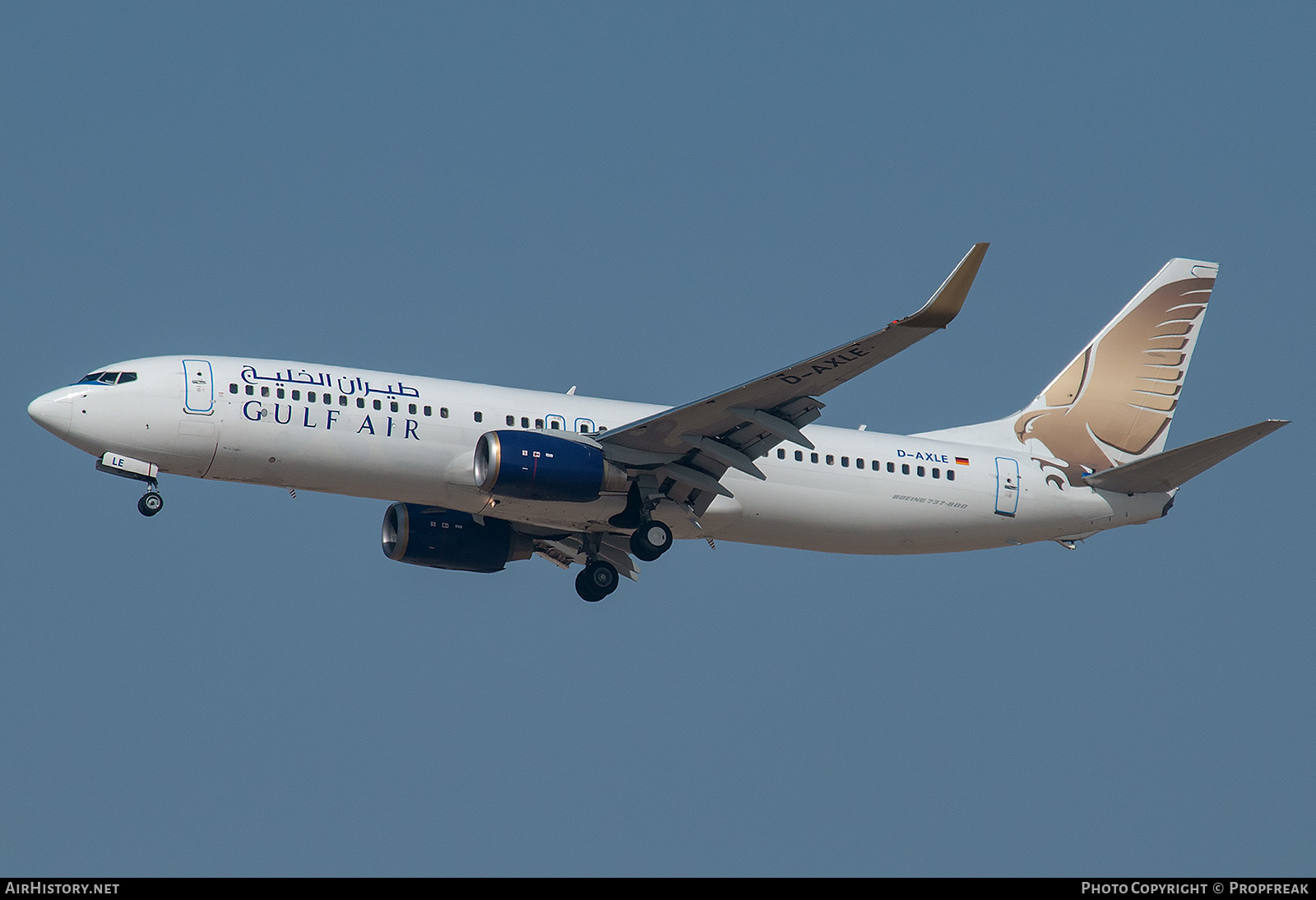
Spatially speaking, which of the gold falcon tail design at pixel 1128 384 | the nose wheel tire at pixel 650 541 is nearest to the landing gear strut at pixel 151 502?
the nose wheel tire at pixel 650 541

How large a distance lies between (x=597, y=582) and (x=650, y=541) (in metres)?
3.73

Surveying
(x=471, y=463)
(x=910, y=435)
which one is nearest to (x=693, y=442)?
(x=471, y=463)

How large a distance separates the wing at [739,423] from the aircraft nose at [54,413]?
37.6 ft

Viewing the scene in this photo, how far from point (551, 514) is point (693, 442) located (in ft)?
12.1

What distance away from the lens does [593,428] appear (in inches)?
1414

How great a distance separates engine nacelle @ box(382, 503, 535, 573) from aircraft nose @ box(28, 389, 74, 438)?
8.30 meters

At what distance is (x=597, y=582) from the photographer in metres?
38.8

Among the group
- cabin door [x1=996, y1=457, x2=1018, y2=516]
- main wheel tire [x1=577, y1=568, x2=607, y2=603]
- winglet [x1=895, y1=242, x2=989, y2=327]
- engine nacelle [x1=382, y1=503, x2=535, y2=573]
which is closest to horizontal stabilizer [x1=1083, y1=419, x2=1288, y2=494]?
cabin door [x1=996, y1=457, x2=1018, y2=516]

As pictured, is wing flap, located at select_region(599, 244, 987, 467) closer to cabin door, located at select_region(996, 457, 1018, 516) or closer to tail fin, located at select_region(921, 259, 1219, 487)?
cabin door, located at select_region(996, 457, 1018, 516)

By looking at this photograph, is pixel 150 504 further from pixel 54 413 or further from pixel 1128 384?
pixel 1128 384

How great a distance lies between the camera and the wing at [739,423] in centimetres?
3053

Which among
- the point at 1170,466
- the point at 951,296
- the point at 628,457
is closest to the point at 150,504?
the point at 628,457

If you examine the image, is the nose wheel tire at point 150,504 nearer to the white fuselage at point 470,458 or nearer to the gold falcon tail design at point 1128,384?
the white fuselage at point 470,458
